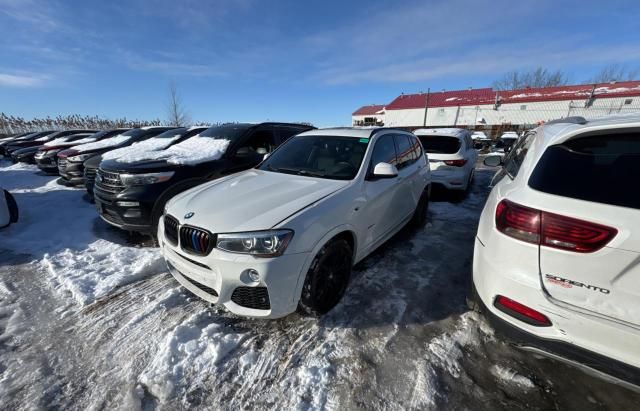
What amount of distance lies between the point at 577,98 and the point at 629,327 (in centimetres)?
4001

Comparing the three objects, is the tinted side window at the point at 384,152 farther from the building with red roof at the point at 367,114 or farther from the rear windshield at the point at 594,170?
the building with red roof at the point at 367,114

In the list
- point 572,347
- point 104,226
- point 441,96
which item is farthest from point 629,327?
point 441,96

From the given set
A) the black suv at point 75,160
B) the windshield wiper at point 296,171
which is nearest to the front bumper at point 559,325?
A: the windshield wiper at point 296,171

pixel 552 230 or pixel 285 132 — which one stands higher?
pixel 285 132

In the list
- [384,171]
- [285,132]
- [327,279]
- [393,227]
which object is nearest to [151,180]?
[285,132]

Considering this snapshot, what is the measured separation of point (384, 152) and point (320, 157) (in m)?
0.80

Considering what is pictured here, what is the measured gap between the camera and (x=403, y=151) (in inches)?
157

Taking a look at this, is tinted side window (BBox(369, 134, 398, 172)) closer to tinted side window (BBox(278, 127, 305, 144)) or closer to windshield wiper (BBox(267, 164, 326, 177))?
windshield wiper (BBox(267, 164, 326, 177))

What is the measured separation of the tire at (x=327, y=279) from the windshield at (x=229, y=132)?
10.0 ft

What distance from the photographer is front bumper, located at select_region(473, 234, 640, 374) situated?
1366 millimetres

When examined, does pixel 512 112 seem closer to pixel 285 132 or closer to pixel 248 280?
pixel 285 132

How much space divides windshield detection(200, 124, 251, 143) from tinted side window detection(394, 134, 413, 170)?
2.62 metres

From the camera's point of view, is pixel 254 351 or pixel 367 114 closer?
pixel 254 351

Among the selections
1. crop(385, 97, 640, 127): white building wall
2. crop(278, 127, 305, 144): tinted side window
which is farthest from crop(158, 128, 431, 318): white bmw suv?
crop(385, 97, 640, 127): white building wall
